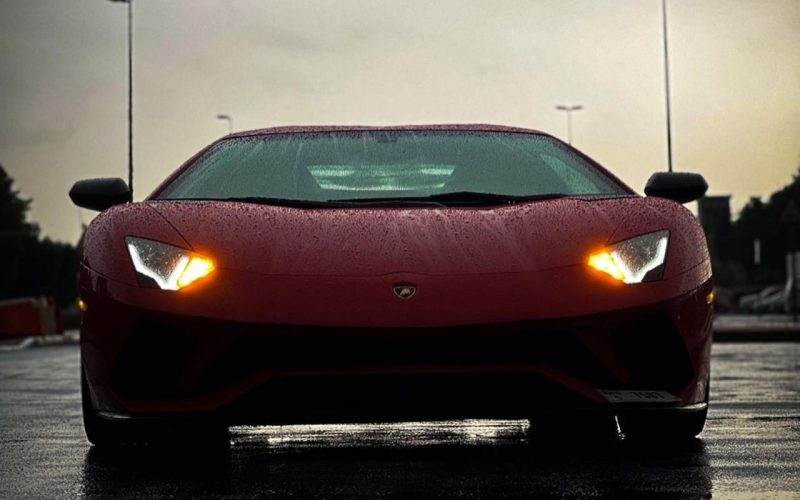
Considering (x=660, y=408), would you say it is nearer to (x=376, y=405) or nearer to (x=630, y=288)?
(x=630, y=288)

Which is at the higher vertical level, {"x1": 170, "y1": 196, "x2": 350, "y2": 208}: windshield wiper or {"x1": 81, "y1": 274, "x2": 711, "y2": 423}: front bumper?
{"x1": 170, "y1": 196, "x2": 350, "y2": 208}: windshield wiper

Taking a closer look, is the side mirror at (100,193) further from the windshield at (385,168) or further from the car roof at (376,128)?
the car roof at (376,128)

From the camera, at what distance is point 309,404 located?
14.5ft

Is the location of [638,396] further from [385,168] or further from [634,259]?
[385,168]

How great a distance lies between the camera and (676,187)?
5598mm

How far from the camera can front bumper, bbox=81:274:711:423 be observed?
14.4 feet

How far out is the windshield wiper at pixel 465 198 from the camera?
515 cm

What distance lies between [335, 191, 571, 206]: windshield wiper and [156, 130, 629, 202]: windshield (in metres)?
0.02

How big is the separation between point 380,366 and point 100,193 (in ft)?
5.84

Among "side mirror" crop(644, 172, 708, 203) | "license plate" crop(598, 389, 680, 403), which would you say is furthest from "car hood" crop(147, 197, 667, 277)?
"side mirror" crop(644, 172, 708, 203)

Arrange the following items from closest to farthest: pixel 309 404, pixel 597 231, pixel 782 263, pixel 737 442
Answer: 1. pixel 309 404
2. pixel 597 231
3. pixel 737 442
4. pixel 782 263

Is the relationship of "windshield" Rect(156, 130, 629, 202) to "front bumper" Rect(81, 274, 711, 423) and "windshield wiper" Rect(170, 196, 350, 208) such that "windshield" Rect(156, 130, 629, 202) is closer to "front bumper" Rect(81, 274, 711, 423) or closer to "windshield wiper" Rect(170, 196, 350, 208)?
"windshield wiper" Rect(170, 196, 350, 208)

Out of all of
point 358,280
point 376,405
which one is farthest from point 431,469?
point 358,280

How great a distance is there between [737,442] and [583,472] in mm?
1147
